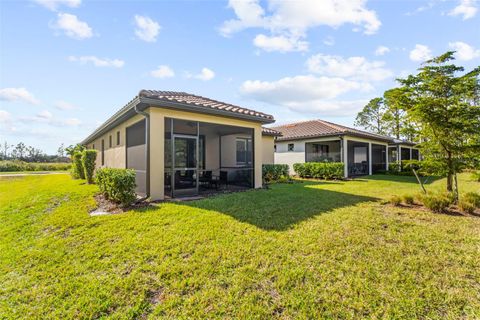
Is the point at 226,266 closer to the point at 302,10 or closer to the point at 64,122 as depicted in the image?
the point at 302,10

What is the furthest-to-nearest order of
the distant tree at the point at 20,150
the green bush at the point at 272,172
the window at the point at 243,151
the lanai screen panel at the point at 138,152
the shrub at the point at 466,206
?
the distant tree at the point at 20,150, the window at the point at 243,151, the green bush at the point at 272,172, the lanai screen panel at the point at 138,152, the shrub at the point at 466,206

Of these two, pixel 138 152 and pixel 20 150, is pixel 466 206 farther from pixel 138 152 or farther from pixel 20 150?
pixel 20 150

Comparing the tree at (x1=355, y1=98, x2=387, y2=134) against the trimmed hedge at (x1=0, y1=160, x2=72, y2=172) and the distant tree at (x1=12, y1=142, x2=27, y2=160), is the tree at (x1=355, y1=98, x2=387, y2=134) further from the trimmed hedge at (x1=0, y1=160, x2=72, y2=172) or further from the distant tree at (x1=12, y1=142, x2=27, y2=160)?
the distant tree at (x1=12, y1=142, x2=27, y2=160)

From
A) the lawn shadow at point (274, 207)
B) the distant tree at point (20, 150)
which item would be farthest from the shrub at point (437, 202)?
the distant tree at point (20, 150)

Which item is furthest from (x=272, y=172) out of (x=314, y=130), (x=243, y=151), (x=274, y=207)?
(x=274, y=207)

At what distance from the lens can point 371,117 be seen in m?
39.7

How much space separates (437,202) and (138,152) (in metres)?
10.3

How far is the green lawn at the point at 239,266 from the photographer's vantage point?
2531 millimetres

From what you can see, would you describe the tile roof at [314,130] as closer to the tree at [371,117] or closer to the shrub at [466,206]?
the shrub at [466,206]

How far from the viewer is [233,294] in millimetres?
2730

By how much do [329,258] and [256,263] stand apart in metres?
1.20

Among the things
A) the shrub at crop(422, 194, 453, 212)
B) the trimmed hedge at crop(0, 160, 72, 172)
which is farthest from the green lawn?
the trimmed hedge at crop(0, 160, 72, 172)

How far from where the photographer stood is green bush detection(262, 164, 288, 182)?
43.9ft

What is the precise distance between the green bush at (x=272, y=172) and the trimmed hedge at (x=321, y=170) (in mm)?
2918
